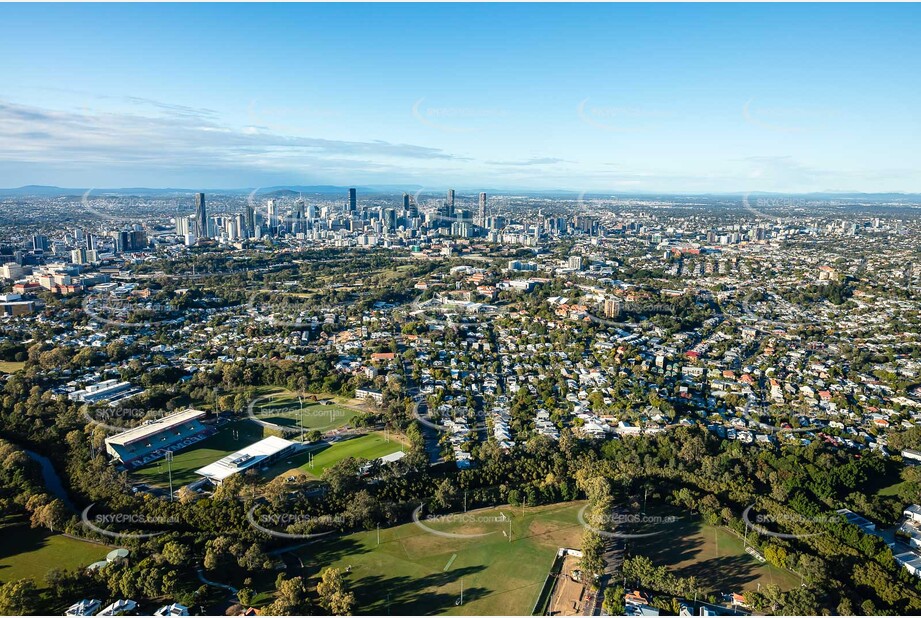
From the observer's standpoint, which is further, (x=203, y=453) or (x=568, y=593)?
(x=203, y=453)

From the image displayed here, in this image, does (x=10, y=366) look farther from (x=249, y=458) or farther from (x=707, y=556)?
(x=707, y=556)

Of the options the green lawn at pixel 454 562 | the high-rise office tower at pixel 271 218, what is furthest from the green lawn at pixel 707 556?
the high-rise office tower at pixel 271 218

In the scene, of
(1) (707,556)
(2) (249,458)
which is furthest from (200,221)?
(1) (707,556)

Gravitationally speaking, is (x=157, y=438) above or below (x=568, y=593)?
above

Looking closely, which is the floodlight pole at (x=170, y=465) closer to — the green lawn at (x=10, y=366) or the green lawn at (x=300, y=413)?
the green lawn at (x=300, y=413)

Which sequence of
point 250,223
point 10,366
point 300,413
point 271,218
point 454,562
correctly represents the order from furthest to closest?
point 271,218
point 250,223
point 10,366
point 300,413
point 454,562

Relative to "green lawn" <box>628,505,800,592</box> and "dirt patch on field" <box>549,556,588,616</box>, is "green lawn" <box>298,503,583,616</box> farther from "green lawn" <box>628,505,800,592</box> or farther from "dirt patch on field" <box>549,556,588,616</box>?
"green lawn" <box>628,505,800,592</box>

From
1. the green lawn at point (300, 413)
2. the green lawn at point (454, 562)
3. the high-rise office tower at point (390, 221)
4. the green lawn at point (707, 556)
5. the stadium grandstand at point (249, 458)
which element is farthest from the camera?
the high-rise office tower at point (390, 221)
